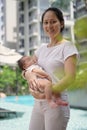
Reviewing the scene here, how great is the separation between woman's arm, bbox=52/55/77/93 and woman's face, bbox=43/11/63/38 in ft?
0.63

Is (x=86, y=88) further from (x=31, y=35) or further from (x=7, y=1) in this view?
(x=7, y=1)

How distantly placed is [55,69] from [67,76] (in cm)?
13

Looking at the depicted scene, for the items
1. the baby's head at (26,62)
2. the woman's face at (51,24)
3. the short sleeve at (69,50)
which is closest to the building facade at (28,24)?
the baby's head at (26,62)

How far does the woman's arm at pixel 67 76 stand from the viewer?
1.67 m

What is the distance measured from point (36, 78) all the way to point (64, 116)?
244mm

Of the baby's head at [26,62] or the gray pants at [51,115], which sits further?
the baby's head at [26,62]

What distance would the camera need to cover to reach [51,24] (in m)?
1.91

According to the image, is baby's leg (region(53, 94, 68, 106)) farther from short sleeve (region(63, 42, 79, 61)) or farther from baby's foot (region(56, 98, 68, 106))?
short sleeve (region(63, 42, 79, 61))

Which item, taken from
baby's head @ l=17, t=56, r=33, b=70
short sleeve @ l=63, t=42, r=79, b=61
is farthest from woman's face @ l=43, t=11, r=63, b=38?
baby's head @ l=17, t=56, r=33, b=70

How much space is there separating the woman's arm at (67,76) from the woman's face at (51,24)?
19 centimetres

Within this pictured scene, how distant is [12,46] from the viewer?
163ft

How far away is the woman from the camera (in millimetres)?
1738

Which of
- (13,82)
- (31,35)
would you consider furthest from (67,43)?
(31,35)

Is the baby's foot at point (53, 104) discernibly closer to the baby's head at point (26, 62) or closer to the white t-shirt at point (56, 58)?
the white t-shirt at point (56, 58)
